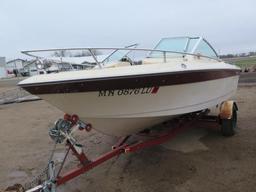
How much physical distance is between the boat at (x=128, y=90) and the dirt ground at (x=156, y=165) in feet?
2.22

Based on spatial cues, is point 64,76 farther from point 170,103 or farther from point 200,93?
point 200,93

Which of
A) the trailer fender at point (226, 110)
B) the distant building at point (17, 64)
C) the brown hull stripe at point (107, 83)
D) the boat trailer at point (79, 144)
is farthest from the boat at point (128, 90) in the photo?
the distant building at point (17, 64)

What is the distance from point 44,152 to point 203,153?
2.84 metres

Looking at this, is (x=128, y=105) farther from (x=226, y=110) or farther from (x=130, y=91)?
(x=226, y=110)

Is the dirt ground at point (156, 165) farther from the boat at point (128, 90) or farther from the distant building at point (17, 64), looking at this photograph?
the distant building at point (17, 64)

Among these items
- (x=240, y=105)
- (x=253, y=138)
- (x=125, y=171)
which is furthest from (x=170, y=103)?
(x=240, y=105)

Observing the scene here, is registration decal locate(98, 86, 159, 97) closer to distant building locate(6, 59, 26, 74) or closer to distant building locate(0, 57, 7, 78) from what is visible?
distant building locate(6, 59, 26, 74)

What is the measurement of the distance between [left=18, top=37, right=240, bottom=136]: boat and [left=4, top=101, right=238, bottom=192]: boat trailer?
8.5 inches

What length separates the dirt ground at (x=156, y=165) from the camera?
432cm

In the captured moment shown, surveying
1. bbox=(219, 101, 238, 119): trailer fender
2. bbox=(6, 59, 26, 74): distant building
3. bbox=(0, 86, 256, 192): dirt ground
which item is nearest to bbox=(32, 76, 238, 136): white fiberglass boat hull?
bbox=(0, 86, 256, 192): dirt ground

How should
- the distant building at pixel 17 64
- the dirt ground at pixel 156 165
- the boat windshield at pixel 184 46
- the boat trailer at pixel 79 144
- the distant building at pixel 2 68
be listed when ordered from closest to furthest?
the boat trailer at pixel 79 144 → the dirt ground at pixel 156 165 → the distant building at pixel 17 64 → the boat windshield at pixel 184 46 → the distant building at pixel 2 68

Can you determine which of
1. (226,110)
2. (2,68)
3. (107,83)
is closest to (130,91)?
(107,83)

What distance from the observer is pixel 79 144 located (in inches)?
168

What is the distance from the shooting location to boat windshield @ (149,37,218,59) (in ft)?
19.0
